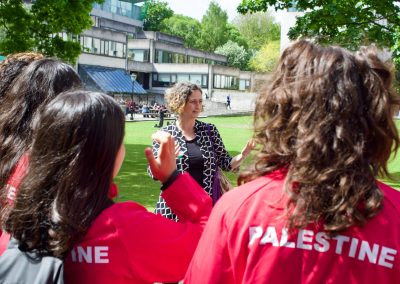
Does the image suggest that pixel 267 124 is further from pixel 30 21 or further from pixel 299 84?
pixel 30 21

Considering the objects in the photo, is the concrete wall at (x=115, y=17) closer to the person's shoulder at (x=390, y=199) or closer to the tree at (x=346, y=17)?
the tree at (x=346, y=17)

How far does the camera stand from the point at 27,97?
2.75 metres

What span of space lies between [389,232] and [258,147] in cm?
52

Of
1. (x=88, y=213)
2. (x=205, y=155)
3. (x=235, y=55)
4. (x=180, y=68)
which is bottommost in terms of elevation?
(x=180, y=68)

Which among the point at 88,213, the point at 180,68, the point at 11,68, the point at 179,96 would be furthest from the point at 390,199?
the point at 180,68

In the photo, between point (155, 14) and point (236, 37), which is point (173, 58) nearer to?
point (236, 37)

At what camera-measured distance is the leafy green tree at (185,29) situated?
9956cm

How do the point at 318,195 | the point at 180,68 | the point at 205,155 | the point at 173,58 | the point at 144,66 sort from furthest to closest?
1. the point at 173,58
2. the point at 180,68
3. the point at 144,66
4. the point at 205,155
5. the point at 318,195

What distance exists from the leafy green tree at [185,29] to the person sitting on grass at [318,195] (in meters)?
97.9

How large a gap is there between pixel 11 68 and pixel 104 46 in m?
58.2

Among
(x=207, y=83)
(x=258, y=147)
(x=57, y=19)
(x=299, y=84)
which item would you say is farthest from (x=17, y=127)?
(x=207, y=83)

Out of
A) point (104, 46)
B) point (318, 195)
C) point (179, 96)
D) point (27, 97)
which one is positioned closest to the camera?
point (318, 195)

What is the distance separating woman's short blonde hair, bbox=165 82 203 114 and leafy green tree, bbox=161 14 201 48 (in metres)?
94.4

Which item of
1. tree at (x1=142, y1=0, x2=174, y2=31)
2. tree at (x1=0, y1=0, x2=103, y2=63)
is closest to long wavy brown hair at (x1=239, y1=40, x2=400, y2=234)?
tree at (x1=0, y1=0, x2=103, y2=63)
